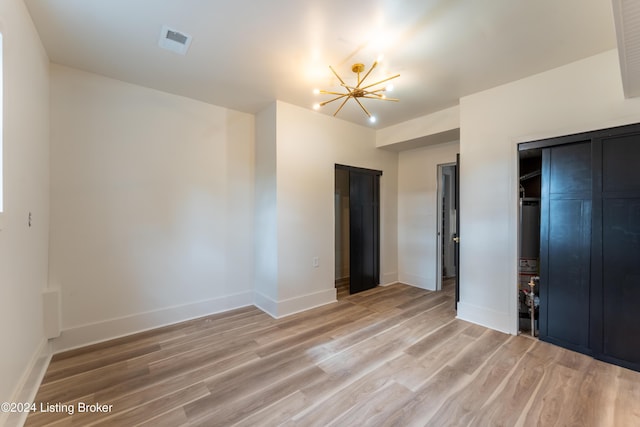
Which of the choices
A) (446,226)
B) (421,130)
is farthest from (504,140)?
(446,226)

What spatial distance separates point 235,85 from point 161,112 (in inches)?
38.8

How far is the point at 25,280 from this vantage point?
1.88 meters

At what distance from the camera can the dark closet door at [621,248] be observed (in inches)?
87.7

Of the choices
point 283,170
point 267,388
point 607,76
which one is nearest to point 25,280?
point 267,388

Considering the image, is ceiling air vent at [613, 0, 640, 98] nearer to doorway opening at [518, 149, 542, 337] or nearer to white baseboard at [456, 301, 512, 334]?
doorway opening at [518, 149, 542, 337]

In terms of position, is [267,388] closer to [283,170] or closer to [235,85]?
[283,170]

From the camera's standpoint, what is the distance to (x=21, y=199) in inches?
70.7

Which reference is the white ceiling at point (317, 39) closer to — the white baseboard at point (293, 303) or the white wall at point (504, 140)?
the white wall at point (504, 140)

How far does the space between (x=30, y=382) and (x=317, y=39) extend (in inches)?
135

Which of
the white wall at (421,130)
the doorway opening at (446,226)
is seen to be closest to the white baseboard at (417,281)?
the doorway opening at (446,226)

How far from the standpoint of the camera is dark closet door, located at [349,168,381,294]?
14.3ft

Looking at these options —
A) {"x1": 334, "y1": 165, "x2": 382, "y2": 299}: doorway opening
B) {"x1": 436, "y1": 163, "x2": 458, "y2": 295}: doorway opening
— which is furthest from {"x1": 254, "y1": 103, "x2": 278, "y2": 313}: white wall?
{"x1": 436, "y1": 163, "x2": 458, "y2": 295}: doorway opening

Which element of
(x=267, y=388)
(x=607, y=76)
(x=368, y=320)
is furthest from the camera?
(x=368, y=320)

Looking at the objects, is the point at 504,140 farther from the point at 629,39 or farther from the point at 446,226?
the point at 446,226
